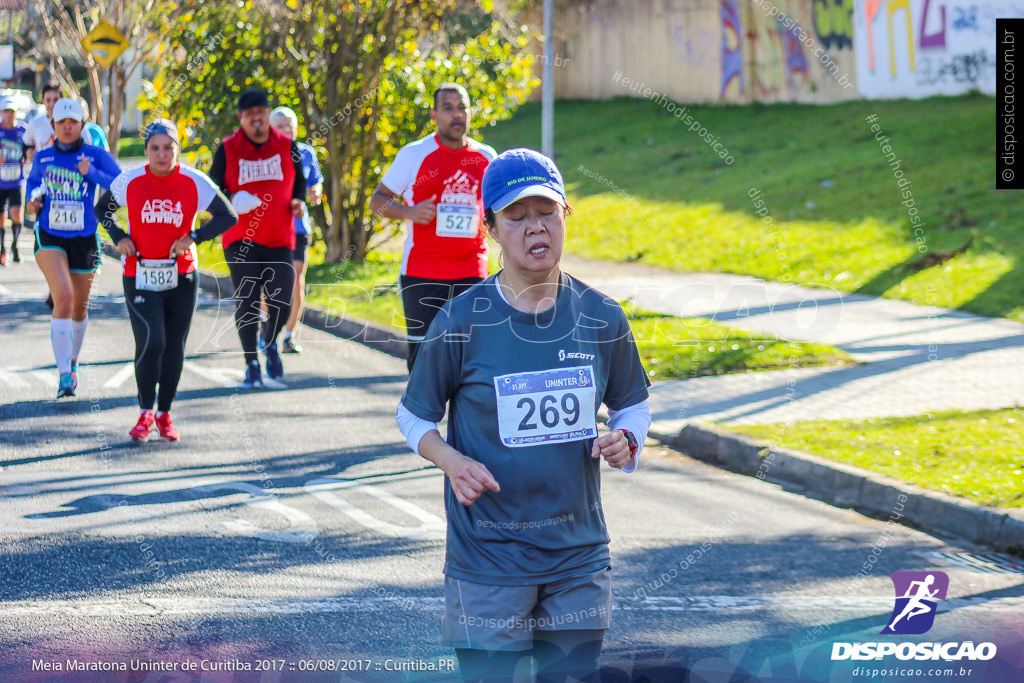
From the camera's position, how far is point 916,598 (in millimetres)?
6012

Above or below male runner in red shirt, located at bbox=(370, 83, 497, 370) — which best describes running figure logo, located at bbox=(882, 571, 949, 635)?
below

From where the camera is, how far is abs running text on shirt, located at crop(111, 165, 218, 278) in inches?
318

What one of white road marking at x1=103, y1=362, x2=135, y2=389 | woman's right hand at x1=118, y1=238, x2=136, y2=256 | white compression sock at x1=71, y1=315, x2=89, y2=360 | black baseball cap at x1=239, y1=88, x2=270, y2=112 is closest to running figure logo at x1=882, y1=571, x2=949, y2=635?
woman's right hand at x1=118, y1=238, x2=136, y2=256

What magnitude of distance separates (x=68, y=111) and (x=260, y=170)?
1493 mm

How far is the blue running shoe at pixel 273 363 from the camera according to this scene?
34.7 ft

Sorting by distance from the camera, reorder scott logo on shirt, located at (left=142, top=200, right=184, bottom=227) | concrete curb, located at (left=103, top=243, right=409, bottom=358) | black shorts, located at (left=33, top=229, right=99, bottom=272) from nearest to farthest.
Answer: scott logo on shirt, located at (left=142, top=200, right=184, bottom=227), black shorts, located at (left=33, top=229, right=99, bottom=272), concrete curb, located at (left=103, top=243, right=409, bottom=358)

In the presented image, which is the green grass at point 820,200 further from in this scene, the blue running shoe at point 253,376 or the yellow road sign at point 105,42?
the yellow road sign at point 105,42

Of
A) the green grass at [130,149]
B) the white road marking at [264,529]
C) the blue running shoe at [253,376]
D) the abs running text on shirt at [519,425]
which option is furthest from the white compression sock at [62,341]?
the green grass at [130,149]

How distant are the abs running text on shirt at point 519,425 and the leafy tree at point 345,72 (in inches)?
518

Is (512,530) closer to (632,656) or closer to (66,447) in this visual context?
(632,656)

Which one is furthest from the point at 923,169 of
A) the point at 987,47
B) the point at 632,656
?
the point at 632,656

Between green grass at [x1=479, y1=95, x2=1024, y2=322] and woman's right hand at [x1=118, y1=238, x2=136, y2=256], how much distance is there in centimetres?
871

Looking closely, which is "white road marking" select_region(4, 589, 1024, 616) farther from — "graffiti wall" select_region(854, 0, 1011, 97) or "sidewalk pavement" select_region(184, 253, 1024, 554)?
"graffiti wall" select_region(854, 0, 1011, 97)

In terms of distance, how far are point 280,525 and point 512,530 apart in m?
3.51
